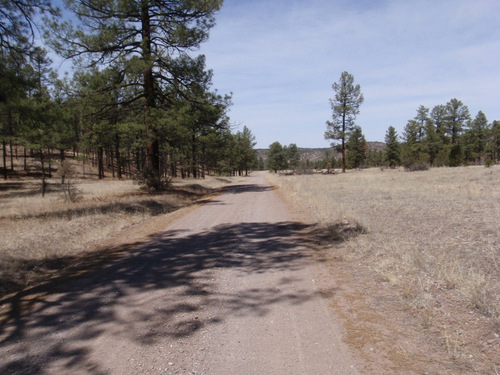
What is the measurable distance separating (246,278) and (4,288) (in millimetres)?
4271

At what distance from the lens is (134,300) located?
162 inches

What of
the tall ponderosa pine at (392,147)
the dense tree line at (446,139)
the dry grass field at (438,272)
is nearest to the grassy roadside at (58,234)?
the dry grass field at (438,272)

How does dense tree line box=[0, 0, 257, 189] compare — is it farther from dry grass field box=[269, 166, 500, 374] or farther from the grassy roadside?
dry grass field box=[269, 166, 500, 374]

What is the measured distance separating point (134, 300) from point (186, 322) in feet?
3.54

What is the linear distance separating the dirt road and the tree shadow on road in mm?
14

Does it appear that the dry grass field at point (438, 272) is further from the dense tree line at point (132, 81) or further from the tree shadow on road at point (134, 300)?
the dense tree line at point (132, 81)

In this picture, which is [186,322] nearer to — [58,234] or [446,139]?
[58,234]

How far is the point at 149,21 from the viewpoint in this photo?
15.7m

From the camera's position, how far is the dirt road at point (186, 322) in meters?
2.79

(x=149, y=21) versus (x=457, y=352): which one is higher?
(x=149, y=21)

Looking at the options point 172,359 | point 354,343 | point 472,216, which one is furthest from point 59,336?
point 472,216

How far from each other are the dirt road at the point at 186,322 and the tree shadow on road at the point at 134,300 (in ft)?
0.05

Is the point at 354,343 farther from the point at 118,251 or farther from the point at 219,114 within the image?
the point at 219,114

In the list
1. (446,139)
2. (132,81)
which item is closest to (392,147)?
(446,139)
